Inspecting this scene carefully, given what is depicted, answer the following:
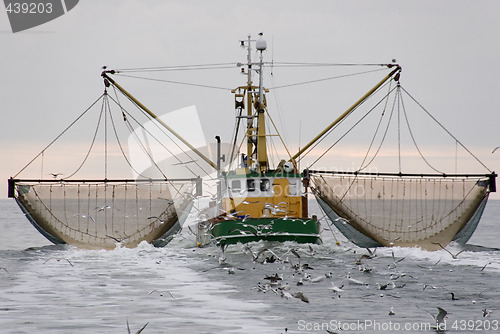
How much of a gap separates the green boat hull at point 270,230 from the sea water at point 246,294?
39.9 inches

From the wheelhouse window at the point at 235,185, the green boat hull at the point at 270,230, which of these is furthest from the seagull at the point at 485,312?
the wheelhouse window at the point at 235,185

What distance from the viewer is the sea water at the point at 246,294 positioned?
21.2 metres

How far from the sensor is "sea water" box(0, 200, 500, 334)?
834 inches

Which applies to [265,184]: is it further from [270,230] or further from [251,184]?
[270,230]

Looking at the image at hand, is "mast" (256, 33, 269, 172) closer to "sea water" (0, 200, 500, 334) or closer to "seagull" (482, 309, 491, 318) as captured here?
"sea water" (0, 200, 500, 334)

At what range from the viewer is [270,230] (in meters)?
38.4

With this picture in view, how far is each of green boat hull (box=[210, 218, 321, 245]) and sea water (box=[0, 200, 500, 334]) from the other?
3.33 ft

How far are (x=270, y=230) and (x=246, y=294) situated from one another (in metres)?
11.9

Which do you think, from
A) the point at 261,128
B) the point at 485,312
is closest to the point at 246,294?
the point at 485,312

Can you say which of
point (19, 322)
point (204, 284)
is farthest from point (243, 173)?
point (19, 322)

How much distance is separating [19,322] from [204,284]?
9658 millimetres

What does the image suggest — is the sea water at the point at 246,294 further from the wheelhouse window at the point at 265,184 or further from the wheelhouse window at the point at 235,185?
the wheelhouse window at the point at 235,185

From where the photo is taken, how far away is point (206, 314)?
22484mm

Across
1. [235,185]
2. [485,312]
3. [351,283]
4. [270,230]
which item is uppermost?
[235,185]
